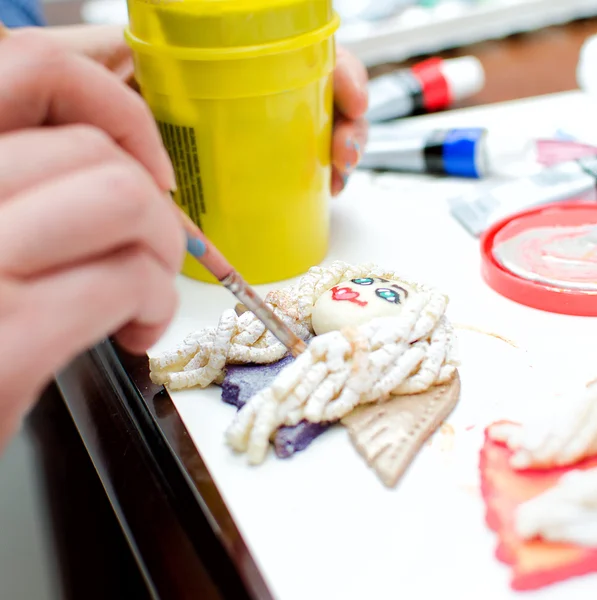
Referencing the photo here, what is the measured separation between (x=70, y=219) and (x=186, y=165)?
30 cm

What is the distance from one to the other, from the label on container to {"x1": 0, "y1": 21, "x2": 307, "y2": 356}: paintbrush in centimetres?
13

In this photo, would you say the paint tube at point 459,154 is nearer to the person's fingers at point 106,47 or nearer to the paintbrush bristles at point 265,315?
the person's fingers at point 106,47

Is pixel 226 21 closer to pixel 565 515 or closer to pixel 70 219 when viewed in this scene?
pixel 70 219

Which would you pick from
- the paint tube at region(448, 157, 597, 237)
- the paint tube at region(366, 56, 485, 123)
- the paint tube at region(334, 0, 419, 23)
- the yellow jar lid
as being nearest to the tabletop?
the yellow jar lid

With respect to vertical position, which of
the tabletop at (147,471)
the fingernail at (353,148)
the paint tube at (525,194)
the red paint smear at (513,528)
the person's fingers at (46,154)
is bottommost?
the paint tube at (525,194)

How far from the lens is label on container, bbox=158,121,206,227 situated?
0.59 m

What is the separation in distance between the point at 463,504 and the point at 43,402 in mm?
383

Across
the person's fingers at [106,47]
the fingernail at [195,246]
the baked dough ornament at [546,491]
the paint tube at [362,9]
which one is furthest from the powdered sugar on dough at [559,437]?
the paint tube at [362,9]

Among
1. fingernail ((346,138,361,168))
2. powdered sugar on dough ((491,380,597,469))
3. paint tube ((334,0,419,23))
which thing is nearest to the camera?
powdered sugar on dough ((491,380,597,469))

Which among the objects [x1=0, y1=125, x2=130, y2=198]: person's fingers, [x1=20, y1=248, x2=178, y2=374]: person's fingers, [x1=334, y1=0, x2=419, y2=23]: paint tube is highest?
[x1=0, y1=125, x2=130, y2=198]: person's fingers

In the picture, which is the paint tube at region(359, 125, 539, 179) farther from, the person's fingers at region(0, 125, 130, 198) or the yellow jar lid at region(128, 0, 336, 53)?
the person's fingers at region(0, 125, 130, 198)

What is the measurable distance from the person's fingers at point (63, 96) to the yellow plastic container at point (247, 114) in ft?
0.56

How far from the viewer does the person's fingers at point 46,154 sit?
0.33 meters

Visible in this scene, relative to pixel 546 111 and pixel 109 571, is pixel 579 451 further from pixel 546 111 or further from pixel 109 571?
pixel 546 111
